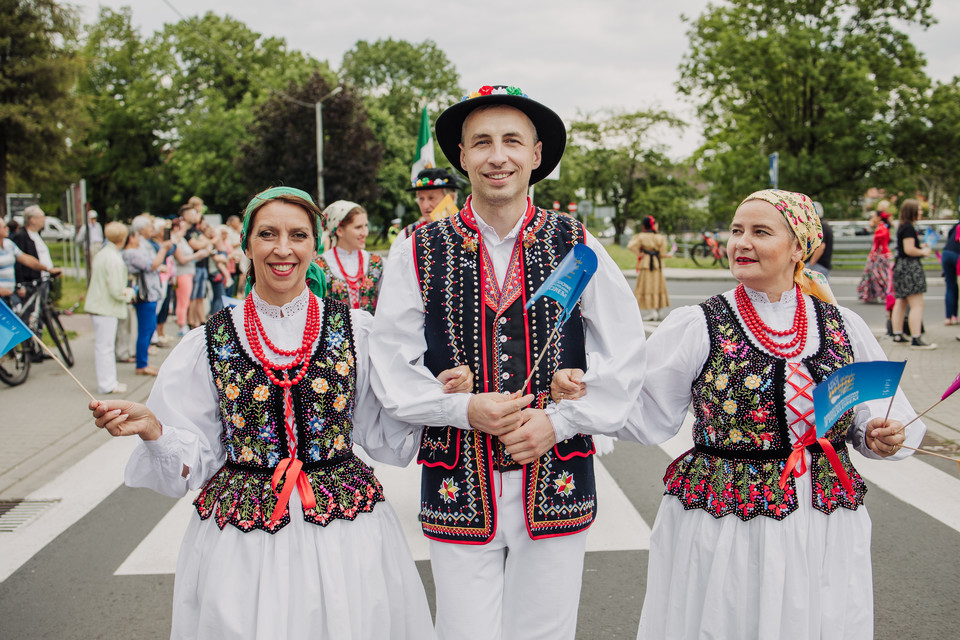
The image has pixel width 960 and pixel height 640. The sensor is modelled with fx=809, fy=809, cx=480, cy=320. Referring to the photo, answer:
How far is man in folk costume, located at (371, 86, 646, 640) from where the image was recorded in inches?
94.4

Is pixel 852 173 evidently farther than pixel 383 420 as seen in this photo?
Yes

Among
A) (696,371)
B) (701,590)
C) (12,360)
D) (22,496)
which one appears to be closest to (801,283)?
(696,371)

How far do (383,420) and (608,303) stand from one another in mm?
810

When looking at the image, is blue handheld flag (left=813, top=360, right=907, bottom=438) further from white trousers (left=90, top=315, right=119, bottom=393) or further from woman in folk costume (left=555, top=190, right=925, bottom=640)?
white trousers (left=90, top=315, right=119, bottom=393)

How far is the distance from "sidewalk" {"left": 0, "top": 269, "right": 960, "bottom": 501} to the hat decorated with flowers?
11.6 feet

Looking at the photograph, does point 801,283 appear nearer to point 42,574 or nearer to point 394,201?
point 42,574

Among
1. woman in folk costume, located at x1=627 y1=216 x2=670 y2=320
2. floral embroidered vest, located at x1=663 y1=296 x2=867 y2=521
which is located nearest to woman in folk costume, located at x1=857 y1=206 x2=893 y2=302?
woman in folk costume, located at x1=627 y1=216 x2=670 y2=320

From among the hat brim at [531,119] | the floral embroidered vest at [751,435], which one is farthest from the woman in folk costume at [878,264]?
the hat brim at [531,119]

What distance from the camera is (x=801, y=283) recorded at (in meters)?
2.72

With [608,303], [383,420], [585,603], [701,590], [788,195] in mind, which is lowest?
[585,603]

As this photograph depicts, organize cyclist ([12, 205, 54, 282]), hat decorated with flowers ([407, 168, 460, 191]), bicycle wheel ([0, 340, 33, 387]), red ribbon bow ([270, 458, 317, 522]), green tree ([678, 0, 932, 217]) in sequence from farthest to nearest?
green tree ([678, 0, 932, 217]), cyclist ([12, 205, 54, 282]), bicycle wheel ([0, 340, 33, 387]), hat decorated with flowers ([407, 168, 460, 191]), red ribbon bow ([270, 458, 317, 522])

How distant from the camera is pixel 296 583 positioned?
234 centimetres

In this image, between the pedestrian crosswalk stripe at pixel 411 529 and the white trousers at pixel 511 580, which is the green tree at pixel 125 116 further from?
the white trousers at pixel 511 580

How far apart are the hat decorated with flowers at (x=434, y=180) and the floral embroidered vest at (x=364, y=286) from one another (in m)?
0.99
